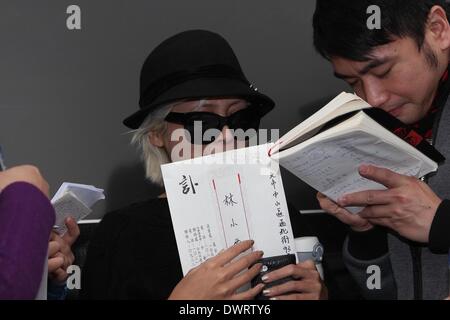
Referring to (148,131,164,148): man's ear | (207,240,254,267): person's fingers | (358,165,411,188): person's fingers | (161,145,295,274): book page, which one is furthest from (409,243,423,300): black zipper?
(148,131,164,148): man's ear

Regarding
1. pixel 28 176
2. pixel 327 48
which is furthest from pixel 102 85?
pixel 28 176

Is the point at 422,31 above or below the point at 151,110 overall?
above

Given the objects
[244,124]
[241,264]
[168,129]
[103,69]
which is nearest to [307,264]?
[241,264]

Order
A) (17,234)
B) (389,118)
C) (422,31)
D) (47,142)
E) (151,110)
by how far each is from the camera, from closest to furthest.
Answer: (17,234), (389,118), (422,31), (151,110), (47,142)

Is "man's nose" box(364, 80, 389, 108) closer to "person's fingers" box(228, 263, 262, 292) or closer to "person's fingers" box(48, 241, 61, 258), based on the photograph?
Result: "person's fingers" box(228, 263, 262, 292)

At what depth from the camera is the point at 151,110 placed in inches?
60.8

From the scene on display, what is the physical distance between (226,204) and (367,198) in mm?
307

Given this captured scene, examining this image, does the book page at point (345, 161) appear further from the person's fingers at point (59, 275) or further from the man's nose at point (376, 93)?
the person's fingers at point (59, 275)

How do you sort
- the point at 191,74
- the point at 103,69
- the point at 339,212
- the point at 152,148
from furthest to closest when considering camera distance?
the point at 103,69 → the point at 152,148 → the point at 191,74 → the point at 339,212

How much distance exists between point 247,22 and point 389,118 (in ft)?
2.68

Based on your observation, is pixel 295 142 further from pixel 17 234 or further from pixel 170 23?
pixel 170 23

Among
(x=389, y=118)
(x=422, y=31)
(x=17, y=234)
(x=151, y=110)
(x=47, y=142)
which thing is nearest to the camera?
(x=17, y=234)

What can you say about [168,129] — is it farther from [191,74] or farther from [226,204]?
[226,204]

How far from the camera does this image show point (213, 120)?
1476 millimetres
